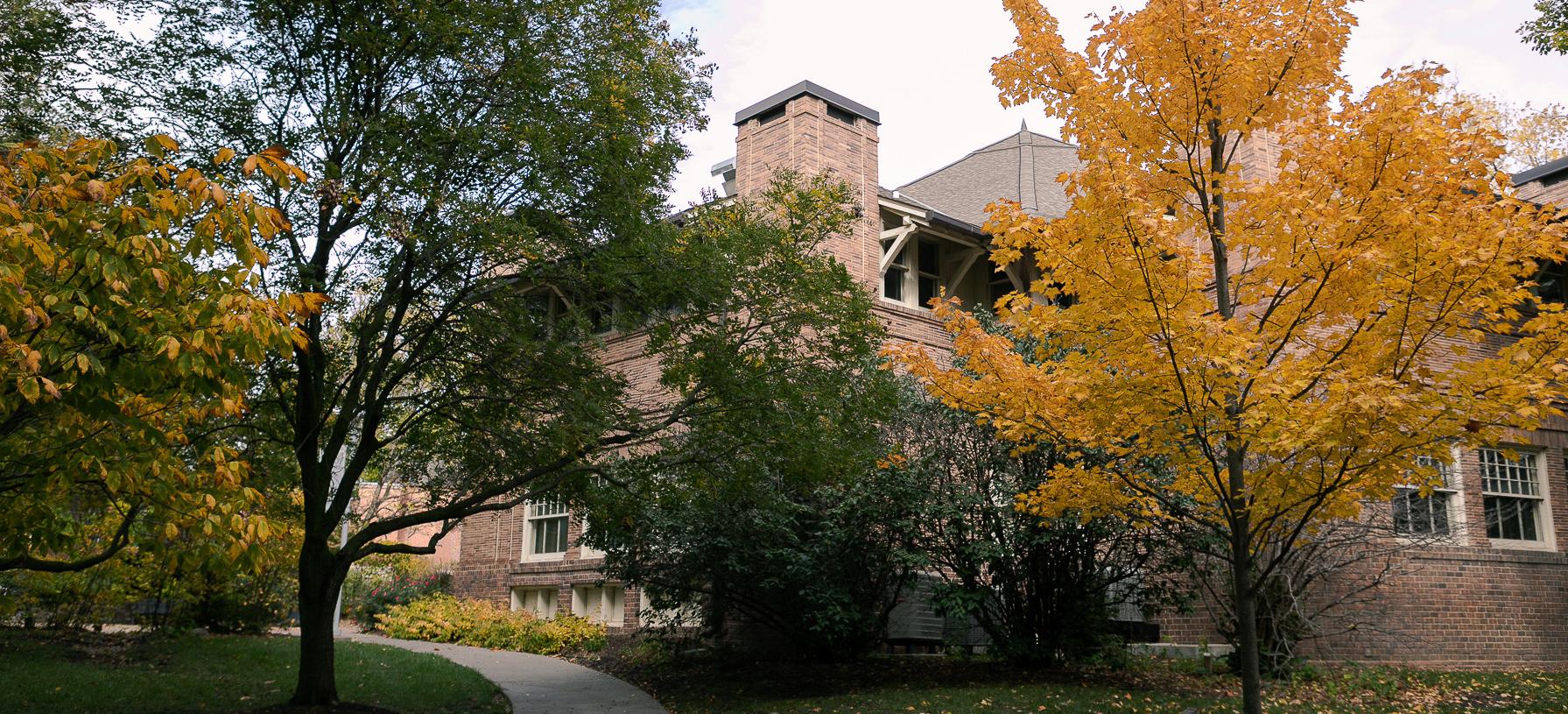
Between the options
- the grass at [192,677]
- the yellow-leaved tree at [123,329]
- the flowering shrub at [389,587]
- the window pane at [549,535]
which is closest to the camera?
the yellow-leaved tree at [123,329]

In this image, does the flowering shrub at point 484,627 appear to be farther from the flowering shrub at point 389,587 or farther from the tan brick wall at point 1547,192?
the tan brick wall at point 1547,192

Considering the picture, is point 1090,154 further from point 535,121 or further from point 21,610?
point 21,610

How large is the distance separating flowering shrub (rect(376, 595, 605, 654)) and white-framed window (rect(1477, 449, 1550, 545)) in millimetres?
14703

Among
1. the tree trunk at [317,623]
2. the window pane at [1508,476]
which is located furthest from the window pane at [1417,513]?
the tree trunk at [317,623]

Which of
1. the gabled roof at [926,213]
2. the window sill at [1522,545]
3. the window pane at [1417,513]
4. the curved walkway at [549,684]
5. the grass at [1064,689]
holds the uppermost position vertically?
the gabled roof at [926,213]

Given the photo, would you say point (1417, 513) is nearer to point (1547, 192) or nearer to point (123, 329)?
point (1547, 192)

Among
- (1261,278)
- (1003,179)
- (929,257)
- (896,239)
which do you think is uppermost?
(1003,179)

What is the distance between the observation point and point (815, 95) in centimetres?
1875

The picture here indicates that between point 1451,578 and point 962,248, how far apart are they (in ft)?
32.1

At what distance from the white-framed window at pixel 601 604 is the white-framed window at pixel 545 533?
1021 mm

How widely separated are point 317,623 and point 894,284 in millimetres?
11976

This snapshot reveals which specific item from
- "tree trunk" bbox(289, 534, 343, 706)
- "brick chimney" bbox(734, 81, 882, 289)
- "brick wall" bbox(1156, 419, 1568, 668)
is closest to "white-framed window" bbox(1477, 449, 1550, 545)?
"brick wall" bbox(1156, 419, 1568, 668)

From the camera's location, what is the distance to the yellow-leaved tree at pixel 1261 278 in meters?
6.49

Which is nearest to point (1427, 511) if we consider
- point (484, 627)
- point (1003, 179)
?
point (1003, 179)
